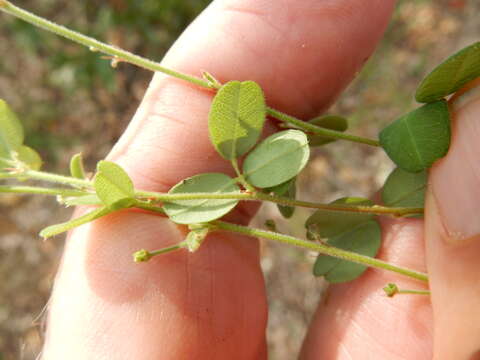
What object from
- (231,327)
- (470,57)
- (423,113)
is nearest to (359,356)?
(231,327)

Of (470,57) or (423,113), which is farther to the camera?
(423,113)

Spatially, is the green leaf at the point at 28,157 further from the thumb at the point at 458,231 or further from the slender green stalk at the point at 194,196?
the thumb at the point at 458,231

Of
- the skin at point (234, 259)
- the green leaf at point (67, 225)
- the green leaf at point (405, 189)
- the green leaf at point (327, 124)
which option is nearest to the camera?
the green leaf at point (67, 225)

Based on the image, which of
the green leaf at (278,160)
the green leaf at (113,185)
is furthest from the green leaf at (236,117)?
the green leaf at (113,185)

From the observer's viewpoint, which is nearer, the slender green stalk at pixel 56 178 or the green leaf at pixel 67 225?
the green leaf at pixel 67 225

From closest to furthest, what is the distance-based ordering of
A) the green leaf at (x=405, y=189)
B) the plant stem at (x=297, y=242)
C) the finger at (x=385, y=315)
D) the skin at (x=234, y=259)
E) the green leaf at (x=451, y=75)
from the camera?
the green leaf at (x=451, y=75), the plant stem at (x=297, y=242), the skin at (x=234, y=259), the green leaf at (x=405, y=189), the finger at (x=385, y=315)

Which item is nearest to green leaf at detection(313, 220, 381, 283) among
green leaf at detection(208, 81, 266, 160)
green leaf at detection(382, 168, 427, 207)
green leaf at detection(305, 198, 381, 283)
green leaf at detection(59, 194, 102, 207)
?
green leaf at detection(305, 198, 381, 283)

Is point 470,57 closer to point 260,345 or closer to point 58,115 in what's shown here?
point 260,345

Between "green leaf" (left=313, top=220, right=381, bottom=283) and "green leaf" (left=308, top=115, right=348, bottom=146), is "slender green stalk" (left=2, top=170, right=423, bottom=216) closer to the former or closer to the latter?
"green leaf" (left=313, top=220, right=381, bottom=283)
